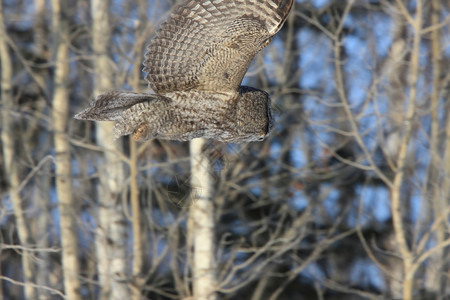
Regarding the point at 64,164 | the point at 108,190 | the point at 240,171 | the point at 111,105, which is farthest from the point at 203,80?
the point at 240,171

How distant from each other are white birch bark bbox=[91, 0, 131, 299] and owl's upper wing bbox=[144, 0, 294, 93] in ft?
10.8

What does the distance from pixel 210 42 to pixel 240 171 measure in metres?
4.85

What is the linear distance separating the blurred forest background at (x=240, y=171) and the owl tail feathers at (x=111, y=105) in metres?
0.62

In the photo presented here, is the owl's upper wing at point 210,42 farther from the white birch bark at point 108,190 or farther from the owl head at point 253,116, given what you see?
the white birch bark at point 108,190

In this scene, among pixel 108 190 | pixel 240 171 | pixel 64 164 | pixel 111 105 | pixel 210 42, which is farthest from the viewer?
pixel 240 171

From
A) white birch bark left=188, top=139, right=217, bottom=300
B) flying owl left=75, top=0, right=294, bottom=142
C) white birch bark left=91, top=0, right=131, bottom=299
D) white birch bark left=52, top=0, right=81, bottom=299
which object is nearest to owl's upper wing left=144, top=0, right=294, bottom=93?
flying owl left=75, top=0, right=294, bottom=142

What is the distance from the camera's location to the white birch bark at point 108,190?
7230 millimetres

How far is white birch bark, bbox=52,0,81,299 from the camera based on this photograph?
300 inches

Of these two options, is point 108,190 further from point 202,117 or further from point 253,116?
point 253,116

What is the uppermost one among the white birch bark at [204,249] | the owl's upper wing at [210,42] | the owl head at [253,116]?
the owl's upper wing at [210,42]

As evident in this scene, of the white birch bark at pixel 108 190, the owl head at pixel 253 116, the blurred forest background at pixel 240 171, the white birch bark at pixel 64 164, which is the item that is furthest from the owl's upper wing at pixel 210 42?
the white birch bark at pixel 64 164

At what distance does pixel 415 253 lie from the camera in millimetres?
7277

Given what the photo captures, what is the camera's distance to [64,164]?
7.73m

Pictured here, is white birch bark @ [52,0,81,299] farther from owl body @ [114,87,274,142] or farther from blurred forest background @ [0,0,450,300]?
owl body @ [114,87,274,142]
